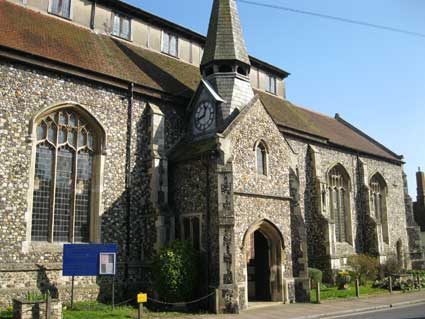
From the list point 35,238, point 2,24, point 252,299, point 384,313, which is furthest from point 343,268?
point 2,24

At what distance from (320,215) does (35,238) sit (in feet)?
51.8

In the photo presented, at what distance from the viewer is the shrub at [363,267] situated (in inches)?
915

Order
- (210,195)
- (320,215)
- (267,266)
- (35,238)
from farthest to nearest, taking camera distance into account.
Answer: (320,215), (267,266), (210,195), (35,238)

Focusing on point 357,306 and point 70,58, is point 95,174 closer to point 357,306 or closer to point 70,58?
point 70,58

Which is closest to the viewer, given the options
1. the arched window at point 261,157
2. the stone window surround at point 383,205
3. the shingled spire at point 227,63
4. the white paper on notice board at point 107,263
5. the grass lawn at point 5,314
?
the grass lawn at point 5,314

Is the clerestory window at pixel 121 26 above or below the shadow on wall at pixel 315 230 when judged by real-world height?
above

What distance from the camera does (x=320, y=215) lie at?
2441 centimetres

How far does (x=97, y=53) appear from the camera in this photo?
18.2 meters

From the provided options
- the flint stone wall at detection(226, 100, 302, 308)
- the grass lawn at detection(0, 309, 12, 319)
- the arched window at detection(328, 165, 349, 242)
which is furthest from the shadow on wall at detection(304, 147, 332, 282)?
the grass lawn at detection(0, 309, 12, 319)

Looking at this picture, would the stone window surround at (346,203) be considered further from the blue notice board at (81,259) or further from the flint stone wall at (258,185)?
the blue notice board at (81,259)

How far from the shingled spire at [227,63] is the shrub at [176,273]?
5.81 meters

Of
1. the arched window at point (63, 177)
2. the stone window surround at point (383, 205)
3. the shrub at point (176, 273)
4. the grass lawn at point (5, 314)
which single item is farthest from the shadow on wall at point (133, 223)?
the stone window surround at point (383, 205)

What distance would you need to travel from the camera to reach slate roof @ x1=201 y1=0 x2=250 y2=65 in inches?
776

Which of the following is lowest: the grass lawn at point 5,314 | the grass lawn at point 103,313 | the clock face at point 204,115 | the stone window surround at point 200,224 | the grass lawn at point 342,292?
the grass lawn at point 342,292
